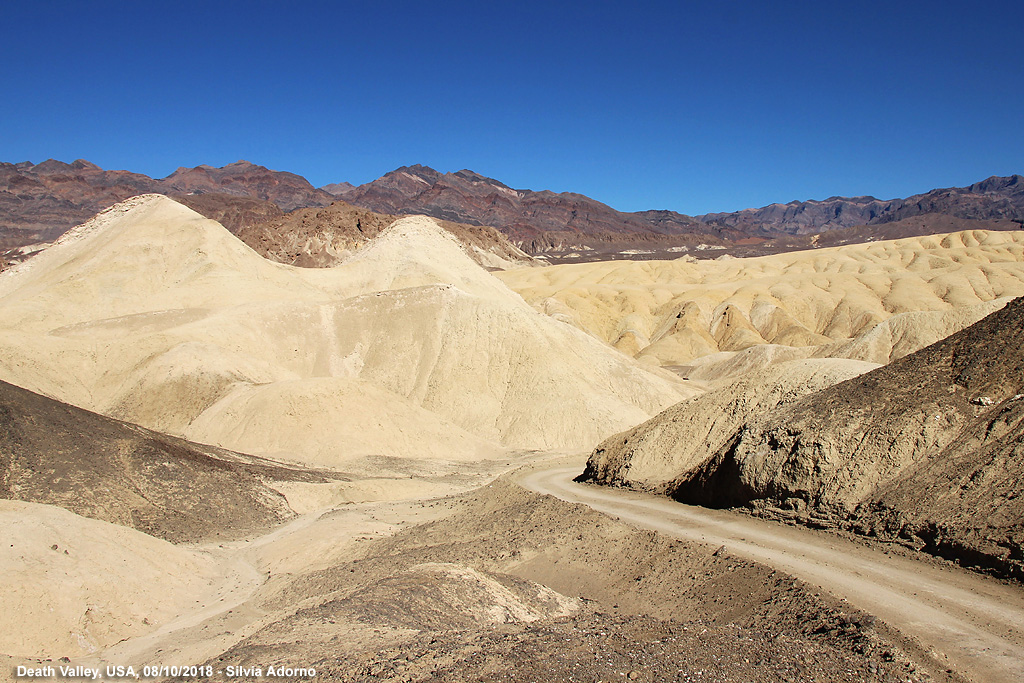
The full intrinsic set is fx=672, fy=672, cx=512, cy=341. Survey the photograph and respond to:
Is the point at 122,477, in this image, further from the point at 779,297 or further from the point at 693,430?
the point at 779,297

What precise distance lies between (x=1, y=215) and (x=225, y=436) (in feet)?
677

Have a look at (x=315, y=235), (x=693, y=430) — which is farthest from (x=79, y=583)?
(x=315, y=235)

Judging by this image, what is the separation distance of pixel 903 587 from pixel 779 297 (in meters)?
93.7

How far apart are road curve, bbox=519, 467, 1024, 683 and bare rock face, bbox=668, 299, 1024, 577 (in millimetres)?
673

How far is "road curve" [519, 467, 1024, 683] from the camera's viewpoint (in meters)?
9.78

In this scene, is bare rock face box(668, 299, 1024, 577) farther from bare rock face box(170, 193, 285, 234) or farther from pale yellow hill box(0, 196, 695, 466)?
bare rock face box(170, 193, 285, 234)

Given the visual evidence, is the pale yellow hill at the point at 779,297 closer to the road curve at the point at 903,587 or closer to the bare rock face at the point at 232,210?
the road curve at the point at 903,587

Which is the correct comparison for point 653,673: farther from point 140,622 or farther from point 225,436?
point 225,436

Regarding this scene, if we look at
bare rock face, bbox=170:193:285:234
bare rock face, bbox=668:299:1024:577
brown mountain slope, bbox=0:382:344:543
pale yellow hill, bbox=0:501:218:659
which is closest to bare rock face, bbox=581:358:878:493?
bare rock face, bbox=668:299:1024:577

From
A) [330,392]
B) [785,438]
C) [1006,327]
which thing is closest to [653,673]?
[785,438]

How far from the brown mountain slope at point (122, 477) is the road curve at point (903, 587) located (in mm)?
13843

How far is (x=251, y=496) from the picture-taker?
24.6 metres

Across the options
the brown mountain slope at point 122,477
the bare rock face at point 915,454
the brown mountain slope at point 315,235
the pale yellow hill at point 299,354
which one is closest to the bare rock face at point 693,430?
the bare rock face at point 915,454

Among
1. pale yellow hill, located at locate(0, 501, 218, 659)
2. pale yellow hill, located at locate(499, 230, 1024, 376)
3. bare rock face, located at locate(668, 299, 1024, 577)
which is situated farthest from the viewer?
pale yellow hill, located at locate(499, 230, 1024, 376)
